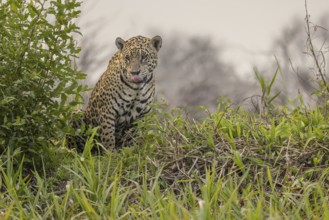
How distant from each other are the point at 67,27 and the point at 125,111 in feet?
6.14

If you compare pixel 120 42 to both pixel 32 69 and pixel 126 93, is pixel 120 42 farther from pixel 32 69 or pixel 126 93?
pixel 32 69

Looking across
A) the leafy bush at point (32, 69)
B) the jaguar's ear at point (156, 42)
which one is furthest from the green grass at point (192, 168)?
the jaguar's ear at point (156, 42)

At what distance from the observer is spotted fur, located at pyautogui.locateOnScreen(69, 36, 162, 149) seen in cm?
812

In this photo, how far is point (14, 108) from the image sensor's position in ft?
21.5

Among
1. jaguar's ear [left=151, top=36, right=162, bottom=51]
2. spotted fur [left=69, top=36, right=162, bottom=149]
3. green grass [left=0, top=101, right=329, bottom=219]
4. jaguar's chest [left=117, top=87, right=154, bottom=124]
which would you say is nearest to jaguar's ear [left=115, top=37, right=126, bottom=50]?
spotted fur [left=69, top=36, right=162, bottom=149]

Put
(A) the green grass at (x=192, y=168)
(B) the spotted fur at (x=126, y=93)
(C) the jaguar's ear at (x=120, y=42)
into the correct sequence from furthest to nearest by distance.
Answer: (C) the jaguar's ear at (x=120, y=42) < (B) the spotted fur at (x=126, y=93) < (A) the green grass at (x=192, y=168)

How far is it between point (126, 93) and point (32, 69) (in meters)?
1.77

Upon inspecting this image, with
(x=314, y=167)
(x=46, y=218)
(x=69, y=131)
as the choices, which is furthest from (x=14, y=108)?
(x=314, y=167)

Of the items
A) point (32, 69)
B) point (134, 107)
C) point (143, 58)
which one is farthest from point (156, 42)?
point (32, 69)

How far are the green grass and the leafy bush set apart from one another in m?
0.24

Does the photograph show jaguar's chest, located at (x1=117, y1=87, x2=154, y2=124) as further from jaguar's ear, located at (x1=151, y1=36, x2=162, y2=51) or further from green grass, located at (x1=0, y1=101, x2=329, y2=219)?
green grass, located at (x1=0, y1=101, x2=329, y2=219)

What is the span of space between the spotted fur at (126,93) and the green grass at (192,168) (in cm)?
99

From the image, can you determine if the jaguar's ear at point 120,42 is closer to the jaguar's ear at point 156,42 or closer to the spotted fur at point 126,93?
the spotted fur at point 126,93

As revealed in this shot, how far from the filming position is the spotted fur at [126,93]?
8125mm
